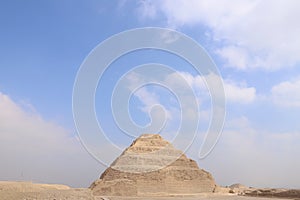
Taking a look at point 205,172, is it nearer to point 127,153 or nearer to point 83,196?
point 127,153

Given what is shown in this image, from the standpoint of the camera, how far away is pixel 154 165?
216 feet

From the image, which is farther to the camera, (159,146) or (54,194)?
(159,146)

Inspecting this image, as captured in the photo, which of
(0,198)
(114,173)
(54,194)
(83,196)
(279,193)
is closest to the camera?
(0,198)

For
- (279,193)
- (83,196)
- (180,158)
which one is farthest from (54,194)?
(180,158)

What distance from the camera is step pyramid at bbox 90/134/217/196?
6203 cm

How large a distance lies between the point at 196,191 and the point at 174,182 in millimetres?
4674

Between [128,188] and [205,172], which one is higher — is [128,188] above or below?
below

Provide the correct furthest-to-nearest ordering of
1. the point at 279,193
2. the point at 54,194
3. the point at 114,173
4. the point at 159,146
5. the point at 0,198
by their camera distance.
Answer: the point at 159,146 → the point at 114,173 → the point at 279,193 → the point at 54,194 → the point at 0,198

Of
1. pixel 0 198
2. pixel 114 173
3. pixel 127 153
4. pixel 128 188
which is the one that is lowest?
pixel 0 198

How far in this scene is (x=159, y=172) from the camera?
64.3 meters

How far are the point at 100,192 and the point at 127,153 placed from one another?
75.0 feet

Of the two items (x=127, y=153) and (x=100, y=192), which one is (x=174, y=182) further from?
(x=100, y=192)

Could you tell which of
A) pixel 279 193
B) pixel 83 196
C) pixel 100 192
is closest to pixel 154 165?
pixel 100 192

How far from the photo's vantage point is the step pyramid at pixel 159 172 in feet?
204
